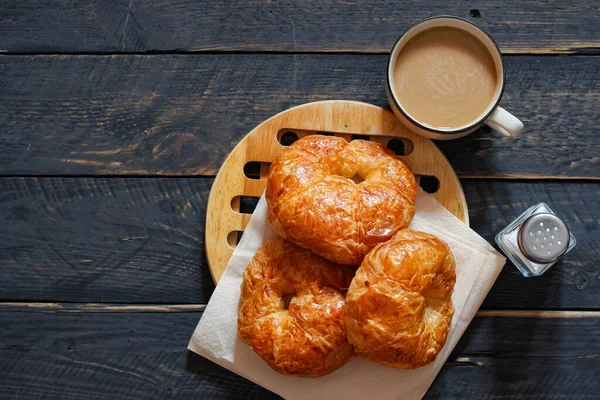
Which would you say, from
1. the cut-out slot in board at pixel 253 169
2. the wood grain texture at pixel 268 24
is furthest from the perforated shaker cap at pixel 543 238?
the cut-out slot in board at pixel 253 169

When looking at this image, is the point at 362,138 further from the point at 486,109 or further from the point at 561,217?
the point at 561,217

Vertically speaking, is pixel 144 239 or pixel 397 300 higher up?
pixel 397 300

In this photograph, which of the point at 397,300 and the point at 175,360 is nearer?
the point at 397,300

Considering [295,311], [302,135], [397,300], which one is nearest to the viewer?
[397,300]

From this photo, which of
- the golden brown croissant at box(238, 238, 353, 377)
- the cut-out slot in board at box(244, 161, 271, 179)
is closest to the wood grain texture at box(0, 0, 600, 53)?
the cut-out slot in board at box(244, 161, 271, 179)

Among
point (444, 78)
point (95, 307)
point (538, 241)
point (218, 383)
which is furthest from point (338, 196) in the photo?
point (95, 307)

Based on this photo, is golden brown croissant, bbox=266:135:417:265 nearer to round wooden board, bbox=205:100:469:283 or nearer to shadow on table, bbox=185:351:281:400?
round wooden board, bbox=205:100:469:283

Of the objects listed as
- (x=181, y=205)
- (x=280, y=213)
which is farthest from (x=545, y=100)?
(x=181, y=205)
